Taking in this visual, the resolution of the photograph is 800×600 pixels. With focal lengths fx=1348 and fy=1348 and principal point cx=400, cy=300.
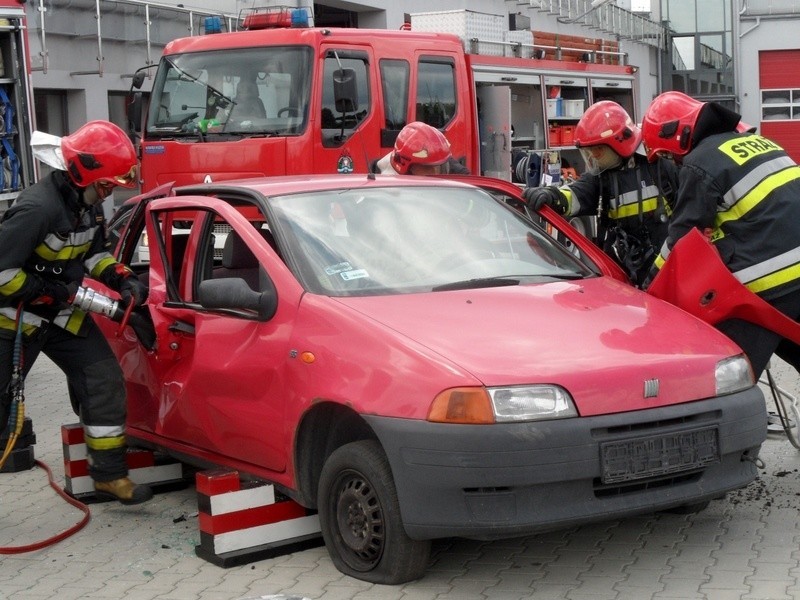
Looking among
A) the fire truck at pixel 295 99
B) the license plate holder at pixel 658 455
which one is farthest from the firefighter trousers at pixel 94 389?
the fire truck at pixel 295 99

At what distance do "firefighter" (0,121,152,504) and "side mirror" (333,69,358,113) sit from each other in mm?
5168

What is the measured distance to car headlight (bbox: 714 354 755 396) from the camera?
5219 millimetres

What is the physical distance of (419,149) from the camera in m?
8.65

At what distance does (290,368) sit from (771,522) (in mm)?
2251

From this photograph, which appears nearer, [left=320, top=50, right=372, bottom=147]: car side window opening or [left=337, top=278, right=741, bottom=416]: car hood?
[left=337, top=278, right=741, bottom=416]: car hood

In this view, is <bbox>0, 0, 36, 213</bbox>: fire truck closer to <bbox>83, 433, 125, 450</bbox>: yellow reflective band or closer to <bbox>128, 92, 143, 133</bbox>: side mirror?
<bbox>128, 92, 143, 133</bbox>: side mirror

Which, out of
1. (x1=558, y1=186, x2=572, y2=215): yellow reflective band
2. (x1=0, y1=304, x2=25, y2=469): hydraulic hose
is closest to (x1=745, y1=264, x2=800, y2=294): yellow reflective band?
(x1=558, y1=186, x2=572, y2=215): yellow reflective band

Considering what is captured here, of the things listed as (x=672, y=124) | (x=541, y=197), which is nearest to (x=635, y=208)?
(x=541, y=197)

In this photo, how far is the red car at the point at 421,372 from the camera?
15.6 feet

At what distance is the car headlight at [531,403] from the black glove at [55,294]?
2.45 metres

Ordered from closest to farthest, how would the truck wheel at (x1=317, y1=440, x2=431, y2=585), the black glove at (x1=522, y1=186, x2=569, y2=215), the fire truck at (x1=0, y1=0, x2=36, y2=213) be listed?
the truck wheel at (x1=317, y1=440, x2=431, y2=585), the black glove at (x1=522, y1=186, x2=569, y2=215), the fire truck at (x1=0, y1=0, x2=36, y2=213)

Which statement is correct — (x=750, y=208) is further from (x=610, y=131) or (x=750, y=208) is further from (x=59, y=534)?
(x=59, y=534)

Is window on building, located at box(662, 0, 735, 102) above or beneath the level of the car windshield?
above

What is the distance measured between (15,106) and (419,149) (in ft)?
16.2
